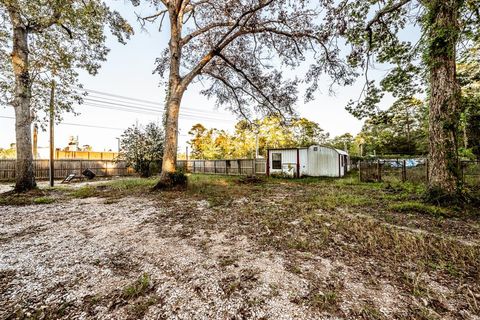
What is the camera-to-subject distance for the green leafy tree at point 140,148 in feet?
43.6

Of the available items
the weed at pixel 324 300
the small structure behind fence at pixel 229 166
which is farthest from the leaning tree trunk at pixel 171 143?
the small structure behind fence at pixel 229 166

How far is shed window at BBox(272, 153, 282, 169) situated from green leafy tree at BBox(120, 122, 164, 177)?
8.52 meters

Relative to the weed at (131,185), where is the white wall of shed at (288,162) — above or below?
above

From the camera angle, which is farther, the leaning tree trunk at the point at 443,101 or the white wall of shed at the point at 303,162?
the white wall of shed at the point at 303,162

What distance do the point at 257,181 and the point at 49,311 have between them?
9.55m

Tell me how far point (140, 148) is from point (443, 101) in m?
14.9

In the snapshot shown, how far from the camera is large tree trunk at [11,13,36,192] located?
639cm

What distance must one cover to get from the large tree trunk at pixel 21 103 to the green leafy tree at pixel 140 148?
6.60 metres

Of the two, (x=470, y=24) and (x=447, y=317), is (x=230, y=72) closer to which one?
(x=470, y=24)

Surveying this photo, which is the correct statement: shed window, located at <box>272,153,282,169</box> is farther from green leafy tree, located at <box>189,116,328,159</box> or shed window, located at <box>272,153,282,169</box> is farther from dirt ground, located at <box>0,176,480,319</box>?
dirt ground, located at <box>0,176,480,319</box>

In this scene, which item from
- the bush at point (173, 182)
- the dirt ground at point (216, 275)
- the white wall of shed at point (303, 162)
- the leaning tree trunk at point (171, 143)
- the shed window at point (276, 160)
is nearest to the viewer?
the dirt ground at point (216, 275)

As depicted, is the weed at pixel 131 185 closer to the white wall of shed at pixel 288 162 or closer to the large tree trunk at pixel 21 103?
the large tree trunk at pixel 21 103

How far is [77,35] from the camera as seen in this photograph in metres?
7.45

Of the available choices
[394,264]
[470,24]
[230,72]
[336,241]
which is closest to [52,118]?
[230,72]
